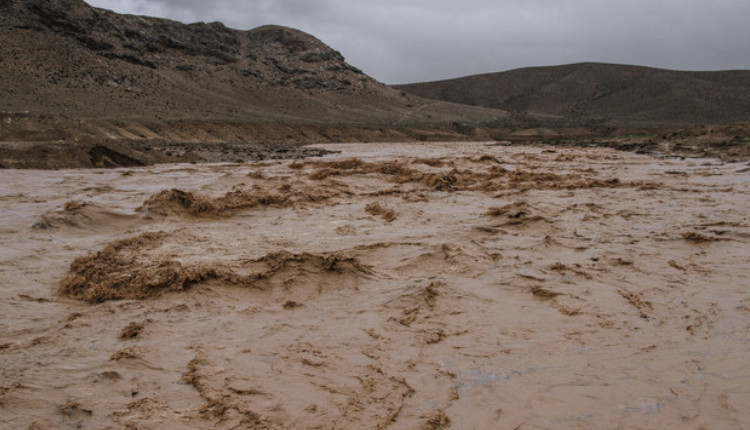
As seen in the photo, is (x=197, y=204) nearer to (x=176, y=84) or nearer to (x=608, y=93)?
(x=176, y=84)

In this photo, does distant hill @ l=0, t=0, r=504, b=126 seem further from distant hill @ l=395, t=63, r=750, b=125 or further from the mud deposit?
the mud deposit

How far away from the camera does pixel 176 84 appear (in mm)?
43125

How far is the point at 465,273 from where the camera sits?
4578 millimetres

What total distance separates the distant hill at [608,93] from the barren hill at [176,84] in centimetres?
1857

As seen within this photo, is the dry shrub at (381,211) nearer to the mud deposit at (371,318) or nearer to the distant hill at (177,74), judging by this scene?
the mud deposit at (371,318)

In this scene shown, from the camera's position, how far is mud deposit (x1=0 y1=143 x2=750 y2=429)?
2490mm

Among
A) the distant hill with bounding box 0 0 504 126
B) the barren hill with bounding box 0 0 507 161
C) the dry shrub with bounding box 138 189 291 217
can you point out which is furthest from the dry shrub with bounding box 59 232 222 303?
the distant hill with bounding box 0 0 504 126

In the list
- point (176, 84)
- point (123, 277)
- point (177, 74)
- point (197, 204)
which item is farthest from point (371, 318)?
point (177, 74)

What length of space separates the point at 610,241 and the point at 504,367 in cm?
340

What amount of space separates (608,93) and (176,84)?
202 feet

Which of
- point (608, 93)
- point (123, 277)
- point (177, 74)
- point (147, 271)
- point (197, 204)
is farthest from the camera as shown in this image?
point (608, 93)

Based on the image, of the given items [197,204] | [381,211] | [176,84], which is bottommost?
[381,211]

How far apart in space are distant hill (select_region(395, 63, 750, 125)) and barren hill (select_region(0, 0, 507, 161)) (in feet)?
60.9

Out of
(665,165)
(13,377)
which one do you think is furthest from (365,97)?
(13,377)
